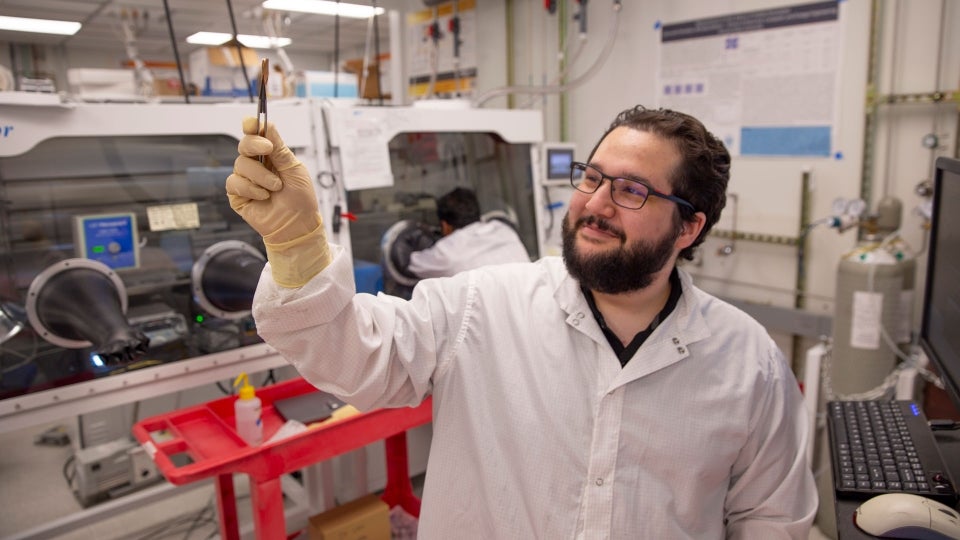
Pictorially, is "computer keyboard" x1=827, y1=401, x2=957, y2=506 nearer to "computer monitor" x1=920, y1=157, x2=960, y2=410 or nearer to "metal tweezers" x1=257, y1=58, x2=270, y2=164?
"computer monitor" x1=920, y1=157, x2=960, y2=410

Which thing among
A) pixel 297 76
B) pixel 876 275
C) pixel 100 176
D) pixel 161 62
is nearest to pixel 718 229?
pixel 876 275

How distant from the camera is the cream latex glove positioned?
865mm

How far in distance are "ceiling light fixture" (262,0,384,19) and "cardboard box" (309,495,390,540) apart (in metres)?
1.52

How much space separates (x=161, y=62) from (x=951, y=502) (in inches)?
316

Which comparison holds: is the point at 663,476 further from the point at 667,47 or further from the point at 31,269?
the point at 667,47

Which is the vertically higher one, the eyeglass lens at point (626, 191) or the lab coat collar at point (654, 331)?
the eyeglass lens at point (626, 191)

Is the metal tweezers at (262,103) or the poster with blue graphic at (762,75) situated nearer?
the metal tweezers at (262,103)

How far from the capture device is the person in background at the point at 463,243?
93.9 inches

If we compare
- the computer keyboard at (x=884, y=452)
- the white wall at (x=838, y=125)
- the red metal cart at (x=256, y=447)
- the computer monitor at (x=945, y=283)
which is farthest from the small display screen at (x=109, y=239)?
the white wall at (x=838, y=125)

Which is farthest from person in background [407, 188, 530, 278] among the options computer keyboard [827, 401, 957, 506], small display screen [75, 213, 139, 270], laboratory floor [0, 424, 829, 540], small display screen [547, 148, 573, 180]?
computer keyboard [827, 401, 957, 506]

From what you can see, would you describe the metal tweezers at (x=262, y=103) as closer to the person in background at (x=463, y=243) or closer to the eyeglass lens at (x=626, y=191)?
the eyeglass lens at (x=626, y=191)

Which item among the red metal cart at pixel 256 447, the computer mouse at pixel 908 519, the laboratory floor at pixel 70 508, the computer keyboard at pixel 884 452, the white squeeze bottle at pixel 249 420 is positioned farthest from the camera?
the laboratory floor at pixel 70 508

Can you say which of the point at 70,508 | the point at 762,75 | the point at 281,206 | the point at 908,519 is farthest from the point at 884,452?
the point at 70,508

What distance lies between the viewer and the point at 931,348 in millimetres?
1292
